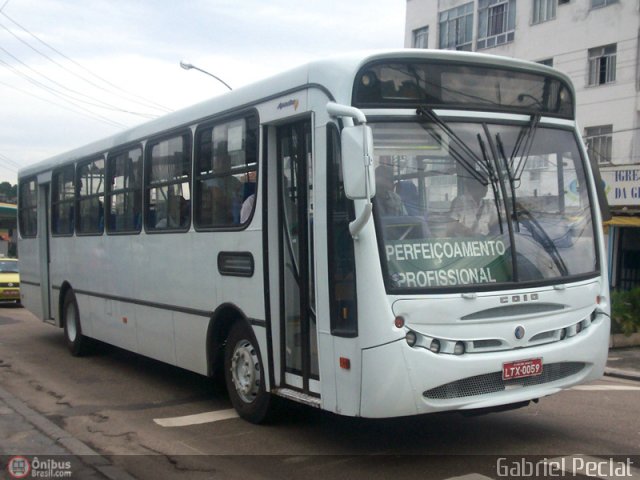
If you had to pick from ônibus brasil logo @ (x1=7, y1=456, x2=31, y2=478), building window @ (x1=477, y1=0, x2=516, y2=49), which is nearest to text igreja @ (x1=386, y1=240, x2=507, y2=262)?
ônibus brasil logo @ (x1=7, y1=456, x2=31, y2=478)

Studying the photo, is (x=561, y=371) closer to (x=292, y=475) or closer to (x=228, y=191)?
(x=292, y=475)

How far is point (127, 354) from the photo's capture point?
12.9m

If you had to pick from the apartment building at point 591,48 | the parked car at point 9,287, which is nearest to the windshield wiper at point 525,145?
the apartment building at point 591,48

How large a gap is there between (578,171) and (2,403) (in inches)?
260

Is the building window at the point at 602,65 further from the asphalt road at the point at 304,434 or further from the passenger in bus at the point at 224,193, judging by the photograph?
the passenger in bus at the point at 224,193

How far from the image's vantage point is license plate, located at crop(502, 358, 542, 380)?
19.8 feet

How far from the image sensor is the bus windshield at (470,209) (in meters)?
5.98

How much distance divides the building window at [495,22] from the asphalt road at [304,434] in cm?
2322

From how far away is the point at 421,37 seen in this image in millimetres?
35469

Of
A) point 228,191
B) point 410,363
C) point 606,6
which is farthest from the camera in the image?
point 606,6

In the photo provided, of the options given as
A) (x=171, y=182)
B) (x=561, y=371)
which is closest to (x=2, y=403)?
(x=171, y=182)

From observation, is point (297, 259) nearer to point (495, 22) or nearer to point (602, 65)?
point (602, 65)

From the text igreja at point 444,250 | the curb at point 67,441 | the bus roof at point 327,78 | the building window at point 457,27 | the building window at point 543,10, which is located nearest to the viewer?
the text igreja at point 444,250

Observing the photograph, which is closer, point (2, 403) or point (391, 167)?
point (391, 167)
